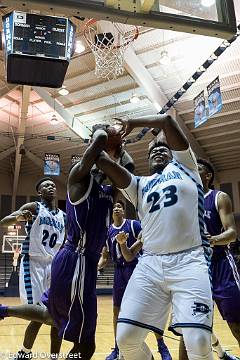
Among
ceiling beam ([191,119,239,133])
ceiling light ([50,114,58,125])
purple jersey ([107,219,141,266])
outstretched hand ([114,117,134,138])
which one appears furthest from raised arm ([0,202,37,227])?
ceiling beam ([191,119,239,133])

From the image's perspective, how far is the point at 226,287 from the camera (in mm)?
4227

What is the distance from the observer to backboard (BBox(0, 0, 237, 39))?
12.9ft

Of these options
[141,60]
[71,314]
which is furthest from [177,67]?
[71,314]

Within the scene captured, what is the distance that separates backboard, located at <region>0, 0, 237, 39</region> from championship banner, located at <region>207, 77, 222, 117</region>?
279 inches

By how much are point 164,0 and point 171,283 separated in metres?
2.89

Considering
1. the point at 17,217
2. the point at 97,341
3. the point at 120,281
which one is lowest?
the point at 97,341

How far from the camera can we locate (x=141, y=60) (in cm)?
1375

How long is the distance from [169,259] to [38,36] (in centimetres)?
457

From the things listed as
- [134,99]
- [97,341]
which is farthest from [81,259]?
[134,99]

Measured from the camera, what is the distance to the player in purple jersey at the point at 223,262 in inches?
162

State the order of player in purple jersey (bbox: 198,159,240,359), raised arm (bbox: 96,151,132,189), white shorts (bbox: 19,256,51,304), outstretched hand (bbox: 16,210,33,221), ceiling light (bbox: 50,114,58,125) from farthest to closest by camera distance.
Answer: ceiling light (bbox: 50,114,58,125) → white shorts (bbox: 19,256,51,304) → outstretched hand (bbox: 16,210,33,221) → player in purple jersey (bbox: 198,159,240,359) → raised arm (bbox: 96,151,132,189)

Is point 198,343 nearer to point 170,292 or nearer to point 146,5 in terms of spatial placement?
point 170,292

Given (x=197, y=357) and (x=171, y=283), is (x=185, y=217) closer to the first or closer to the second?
(x=171, y=283)

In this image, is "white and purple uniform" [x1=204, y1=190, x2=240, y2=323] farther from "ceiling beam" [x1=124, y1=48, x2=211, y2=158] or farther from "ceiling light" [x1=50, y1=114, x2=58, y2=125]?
"ceiling light" [x1=50, y1=114, x2=58, y2=125]
